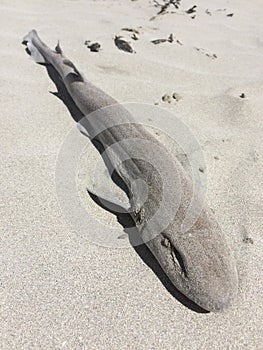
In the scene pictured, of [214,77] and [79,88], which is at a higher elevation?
[79,88]

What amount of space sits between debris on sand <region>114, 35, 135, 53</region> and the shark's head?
9.84 ft

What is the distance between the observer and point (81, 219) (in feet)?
8.29

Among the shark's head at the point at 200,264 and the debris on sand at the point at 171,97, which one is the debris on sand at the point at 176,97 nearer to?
the debris on sand at the point at 171,97

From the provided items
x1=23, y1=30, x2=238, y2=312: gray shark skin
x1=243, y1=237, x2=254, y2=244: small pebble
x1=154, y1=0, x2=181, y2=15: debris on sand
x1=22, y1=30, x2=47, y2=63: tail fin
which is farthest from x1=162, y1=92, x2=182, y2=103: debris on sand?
x1=154, y1=0, x2=181, y2=15: debris on sand

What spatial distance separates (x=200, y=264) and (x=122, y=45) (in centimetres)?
338

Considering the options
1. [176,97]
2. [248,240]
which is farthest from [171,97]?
[248,240]

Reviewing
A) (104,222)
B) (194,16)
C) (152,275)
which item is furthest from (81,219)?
(194,16)

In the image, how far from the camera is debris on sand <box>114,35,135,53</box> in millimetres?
4530

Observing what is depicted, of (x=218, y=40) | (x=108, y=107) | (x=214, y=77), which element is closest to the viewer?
(x=108, y=107)

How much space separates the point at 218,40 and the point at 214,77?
113cm

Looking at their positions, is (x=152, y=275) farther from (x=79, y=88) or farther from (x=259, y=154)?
(x=79, y=88)

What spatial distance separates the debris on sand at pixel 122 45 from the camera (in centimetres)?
453

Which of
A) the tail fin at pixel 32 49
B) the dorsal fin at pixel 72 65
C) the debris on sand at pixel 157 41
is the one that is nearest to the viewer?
the dorsal fin at pixel 72 65

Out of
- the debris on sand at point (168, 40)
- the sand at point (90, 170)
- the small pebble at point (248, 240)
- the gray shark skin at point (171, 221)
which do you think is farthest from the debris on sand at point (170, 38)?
the small pebble at point (248, 240)
